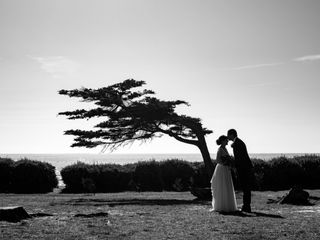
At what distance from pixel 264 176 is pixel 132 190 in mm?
9074

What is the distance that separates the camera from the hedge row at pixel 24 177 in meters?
25.8

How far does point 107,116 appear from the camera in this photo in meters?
24.2

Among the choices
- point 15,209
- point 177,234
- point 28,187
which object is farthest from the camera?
point 28,187

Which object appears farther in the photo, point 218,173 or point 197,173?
point 197,173

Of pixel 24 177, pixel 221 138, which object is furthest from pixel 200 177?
pixel 221 138

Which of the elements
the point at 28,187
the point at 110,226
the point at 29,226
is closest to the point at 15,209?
the point at 29,226

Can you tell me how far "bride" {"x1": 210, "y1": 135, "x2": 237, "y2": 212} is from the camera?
13.0 m

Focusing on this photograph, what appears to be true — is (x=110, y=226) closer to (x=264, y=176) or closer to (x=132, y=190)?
(x=132, y=190)

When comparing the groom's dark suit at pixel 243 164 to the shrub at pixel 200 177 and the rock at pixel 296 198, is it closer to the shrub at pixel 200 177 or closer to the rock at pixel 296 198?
the rock at pixel 296 198

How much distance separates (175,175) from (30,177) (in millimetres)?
9658

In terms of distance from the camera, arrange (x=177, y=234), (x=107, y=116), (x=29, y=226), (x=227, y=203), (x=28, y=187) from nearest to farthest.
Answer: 1. (x=177, y=234)
2. (x=29, y=226)
3. (x=227, y=203)
4. (x=107, y=116)
5. (x=28, y=187)

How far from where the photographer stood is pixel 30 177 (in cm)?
2589

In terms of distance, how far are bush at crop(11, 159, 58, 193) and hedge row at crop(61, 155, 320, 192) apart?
1301 millimetres

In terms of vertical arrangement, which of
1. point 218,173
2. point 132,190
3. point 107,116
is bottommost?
point 132,190
